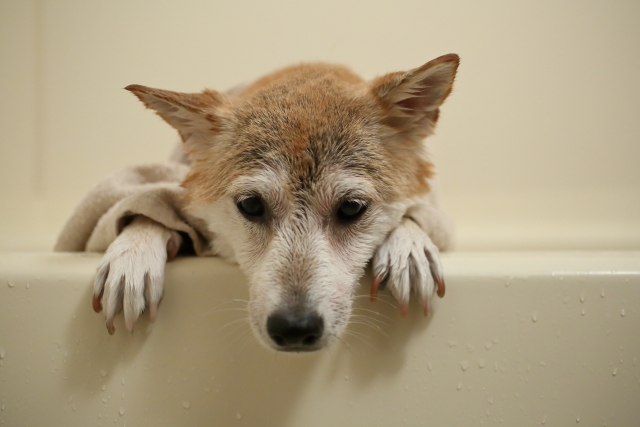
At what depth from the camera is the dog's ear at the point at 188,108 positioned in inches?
33.5

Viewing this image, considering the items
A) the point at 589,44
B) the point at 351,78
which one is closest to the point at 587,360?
the point at 351,78

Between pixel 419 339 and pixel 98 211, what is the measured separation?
786 mm

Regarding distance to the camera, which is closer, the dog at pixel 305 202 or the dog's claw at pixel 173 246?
the dog at pixel 305 202

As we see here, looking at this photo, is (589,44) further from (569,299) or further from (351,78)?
(569,299)

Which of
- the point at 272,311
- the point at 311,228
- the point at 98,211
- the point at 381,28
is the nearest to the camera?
the point at 272,311

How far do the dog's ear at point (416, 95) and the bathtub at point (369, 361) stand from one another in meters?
0.33

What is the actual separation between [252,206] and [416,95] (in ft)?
1.36

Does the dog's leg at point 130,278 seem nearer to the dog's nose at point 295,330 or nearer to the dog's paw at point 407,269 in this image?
the dog's nose at point 295,330

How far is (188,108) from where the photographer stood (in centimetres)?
89

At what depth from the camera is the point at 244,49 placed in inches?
82.5

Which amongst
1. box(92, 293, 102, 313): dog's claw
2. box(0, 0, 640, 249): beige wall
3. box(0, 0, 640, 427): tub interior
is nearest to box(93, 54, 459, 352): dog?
box(92, 293, 102, 313): dog's claw

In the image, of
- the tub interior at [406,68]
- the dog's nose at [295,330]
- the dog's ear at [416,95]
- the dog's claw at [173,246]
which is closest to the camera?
the dog's nose at [295,330]

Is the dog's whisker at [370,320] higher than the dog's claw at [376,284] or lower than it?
lower

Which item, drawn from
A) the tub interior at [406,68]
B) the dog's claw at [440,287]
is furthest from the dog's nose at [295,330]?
the tub interior at [406,68]
